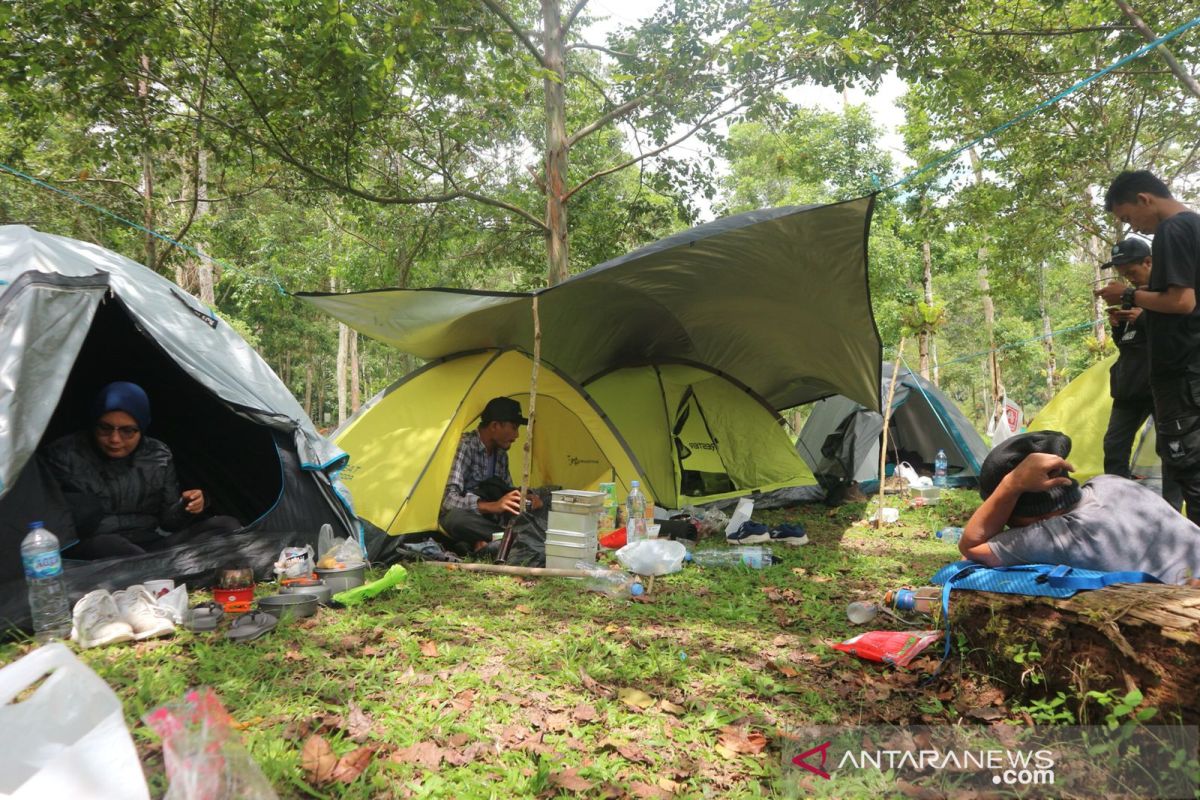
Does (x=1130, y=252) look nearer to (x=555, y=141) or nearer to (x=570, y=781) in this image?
(x=570, y=781)

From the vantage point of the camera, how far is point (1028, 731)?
209cm

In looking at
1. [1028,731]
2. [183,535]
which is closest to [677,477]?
[183,535]

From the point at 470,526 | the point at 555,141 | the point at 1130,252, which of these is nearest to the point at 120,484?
the point at 470,526

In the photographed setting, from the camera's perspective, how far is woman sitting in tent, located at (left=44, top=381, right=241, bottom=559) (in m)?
3.70

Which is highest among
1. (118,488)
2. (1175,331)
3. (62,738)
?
(1175,331)

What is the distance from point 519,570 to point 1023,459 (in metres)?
2.92

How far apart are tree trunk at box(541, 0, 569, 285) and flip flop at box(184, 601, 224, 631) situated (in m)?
5.80

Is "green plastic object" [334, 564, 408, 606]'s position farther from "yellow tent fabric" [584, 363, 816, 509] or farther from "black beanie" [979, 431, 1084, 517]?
"yellow tent fabric" [584, 363, 816, 509]

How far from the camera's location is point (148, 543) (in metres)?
3.97

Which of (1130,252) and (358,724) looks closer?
(358,724)

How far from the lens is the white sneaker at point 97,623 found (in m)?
2.97

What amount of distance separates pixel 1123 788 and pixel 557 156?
8.17 m

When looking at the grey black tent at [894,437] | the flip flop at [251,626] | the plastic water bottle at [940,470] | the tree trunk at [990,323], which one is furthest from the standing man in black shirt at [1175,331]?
the tree trunk at [990,323]

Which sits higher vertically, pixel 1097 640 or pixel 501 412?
pixel 501 412
